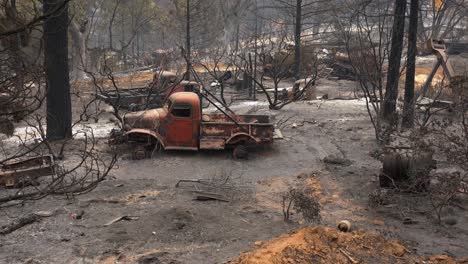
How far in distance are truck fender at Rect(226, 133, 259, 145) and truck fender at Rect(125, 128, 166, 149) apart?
70.0 inches

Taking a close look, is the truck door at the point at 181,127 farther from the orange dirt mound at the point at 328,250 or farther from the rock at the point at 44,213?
the orange dirt mound at the point at 328,250

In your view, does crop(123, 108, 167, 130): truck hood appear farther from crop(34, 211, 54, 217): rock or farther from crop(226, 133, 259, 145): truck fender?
crop(34, 211, 54, 217): rock

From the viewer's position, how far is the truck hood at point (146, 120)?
12891mm

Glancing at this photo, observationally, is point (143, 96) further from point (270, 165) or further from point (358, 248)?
point (358, 248)

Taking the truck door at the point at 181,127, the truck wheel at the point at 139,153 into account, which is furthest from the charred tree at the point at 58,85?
the truck door at the point at 181,127

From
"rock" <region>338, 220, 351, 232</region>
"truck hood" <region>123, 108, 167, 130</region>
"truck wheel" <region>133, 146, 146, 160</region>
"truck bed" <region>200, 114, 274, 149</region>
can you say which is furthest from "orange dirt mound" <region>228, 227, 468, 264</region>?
"truck hood" <region>123, 108, 167, 130</region>

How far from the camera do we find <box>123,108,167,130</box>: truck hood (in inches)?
508

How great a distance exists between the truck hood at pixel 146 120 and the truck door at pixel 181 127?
1.04 ft

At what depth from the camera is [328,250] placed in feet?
23.4

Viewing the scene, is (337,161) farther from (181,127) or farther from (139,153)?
(139,153)

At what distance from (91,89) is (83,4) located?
7699 mm

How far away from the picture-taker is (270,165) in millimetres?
12305

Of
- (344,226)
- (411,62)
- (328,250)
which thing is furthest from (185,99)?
(411,62)

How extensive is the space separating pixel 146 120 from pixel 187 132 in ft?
3.98
